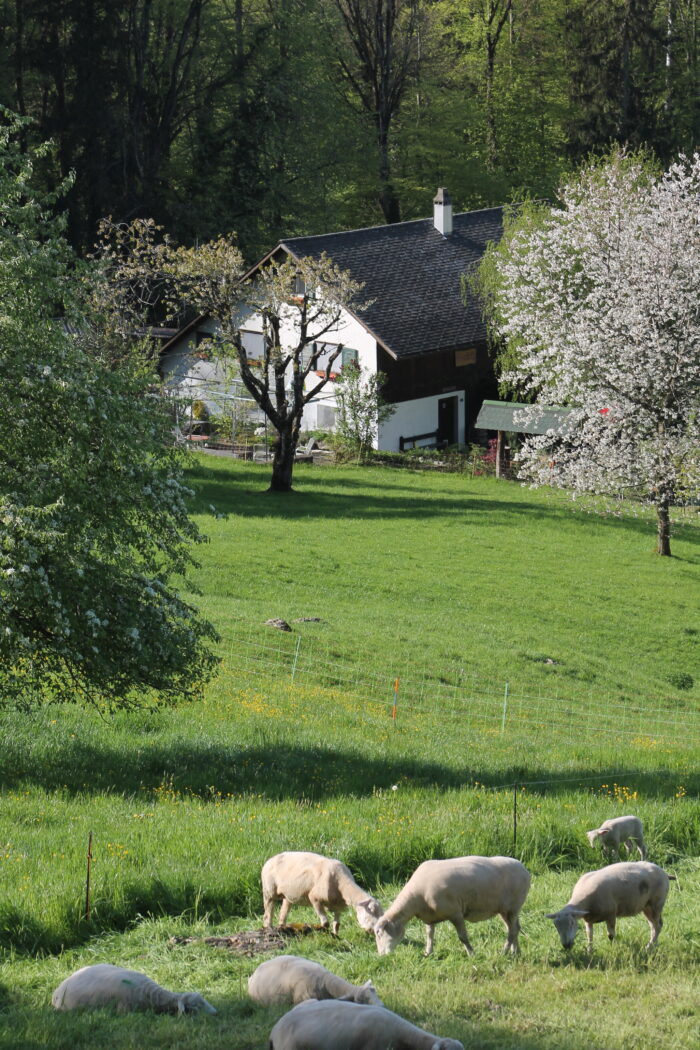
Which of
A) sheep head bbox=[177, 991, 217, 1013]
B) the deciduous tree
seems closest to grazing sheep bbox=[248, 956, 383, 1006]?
sheep head bbox=[177, 991, 217, 1013]

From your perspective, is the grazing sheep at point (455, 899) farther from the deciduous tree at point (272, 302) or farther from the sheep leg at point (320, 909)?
the deciduous tree at point (272, 302)

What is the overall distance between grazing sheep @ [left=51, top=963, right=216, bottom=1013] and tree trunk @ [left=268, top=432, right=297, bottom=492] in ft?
113

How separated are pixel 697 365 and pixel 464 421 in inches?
802

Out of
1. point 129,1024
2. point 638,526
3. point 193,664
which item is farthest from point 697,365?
point 129,1024

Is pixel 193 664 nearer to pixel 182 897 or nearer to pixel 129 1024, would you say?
pixel 182 897

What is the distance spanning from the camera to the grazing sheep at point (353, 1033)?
7918 mm

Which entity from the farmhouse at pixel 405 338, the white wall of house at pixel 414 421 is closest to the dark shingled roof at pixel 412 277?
the farmhouse at pixel 405 338

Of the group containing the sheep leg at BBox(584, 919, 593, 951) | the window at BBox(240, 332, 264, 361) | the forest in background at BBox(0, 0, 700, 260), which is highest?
the forest in background at BBox(0, 0, 700, 260)

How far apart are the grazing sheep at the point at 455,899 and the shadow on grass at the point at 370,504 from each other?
2877cm

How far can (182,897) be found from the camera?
1222 cm

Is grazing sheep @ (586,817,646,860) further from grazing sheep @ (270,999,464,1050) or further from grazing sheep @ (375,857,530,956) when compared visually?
grazing sheep @ (270,999,464,1050)

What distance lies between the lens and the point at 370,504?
141 ft

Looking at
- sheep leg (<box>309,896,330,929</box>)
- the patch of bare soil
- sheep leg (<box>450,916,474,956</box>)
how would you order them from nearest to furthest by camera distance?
sheep leg (<box>450,916,474,956</box>), the patch of bare soil, sheep leg (<box>309,896,330,929</box>)

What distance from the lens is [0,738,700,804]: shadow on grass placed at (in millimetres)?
16078
